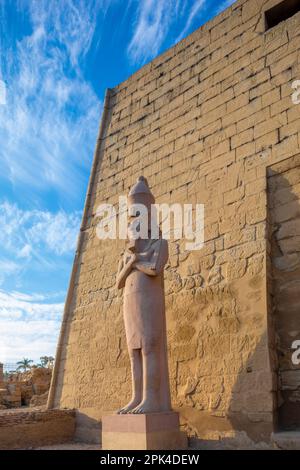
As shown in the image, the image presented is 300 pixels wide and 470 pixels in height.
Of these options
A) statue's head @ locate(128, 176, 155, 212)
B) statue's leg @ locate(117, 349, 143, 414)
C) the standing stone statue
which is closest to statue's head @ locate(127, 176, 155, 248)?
statue's head @ locate(128, 176, 155, 212)

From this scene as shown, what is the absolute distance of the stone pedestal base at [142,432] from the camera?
13.1 feet

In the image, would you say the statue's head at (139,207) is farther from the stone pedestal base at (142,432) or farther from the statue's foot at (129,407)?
the stone pedestal base at (142,432)

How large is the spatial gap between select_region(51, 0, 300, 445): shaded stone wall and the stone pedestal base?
830mm

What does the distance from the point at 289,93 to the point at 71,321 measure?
14.6ft

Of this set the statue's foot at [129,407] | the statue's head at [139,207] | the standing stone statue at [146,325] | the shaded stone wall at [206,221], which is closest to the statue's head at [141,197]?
the statue's head at [139,207]

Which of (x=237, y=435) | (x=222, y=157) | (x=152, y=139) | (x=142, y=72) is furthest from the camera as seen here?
(x=142, y=72)

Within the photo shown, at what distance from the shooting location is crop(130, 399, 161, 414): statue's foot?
162 inches

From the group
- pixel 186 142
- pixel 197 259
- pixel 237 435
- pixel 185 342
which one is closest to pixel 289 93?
pixel 186 142

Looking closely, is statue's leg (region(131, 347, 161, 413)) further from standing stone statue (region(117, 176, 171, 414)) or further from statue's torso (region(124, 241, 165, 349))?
statue's torso (region(124, 241, 165, 349))

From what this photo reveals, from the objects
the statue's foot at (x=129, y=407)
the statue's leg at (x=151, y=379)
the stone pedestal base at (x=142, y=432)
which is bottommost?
the stone pedestal base at (x=142, y=432)

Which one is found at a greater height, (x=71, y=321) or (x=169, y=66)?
(x=169, y=66)

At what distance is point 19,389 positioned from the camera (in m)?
11.9

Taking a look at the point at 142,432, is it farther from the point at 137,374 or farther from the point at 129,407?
the point at 137,374

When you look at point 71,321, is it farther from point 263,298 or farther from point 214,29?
point 214,29
